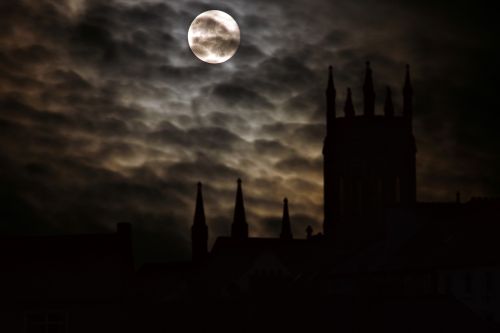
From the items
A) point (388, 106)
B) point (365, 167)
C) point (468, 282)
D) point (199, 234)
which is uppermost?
point (388, 106)

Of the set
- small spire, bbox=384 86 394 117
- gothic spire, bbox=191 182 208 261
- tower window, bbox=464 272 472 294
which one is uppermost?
small spire, bbox=384 86 394 117

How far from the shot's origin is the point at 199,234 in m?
130

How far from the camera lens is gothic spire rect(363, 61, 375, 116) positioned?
125125 millimetres

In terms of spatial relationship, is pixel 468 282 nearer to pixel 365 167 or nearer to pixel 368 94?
pixel 365 167

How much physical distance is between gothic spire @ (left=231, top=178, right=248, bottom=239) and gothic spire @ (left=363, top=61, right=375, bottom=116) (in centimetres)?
1836

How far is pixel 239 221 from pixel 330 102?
17.2 metres

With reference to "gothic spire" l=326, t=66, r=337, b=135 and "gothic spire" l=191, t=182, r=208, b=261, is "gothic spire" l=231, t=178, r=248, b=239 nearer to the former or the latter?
"gothic spire" l=191, t=182, r=208, b=261

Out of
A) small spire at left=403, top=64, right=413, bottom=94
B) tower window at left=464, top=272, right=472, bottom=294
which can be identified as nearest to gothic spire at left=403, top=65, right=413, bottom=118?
small spire at left=403, top=64, right=413, bottom=94

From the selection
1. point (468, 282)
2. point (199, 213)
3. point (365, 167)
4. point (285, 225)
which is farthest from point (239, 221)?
point (468, 282)

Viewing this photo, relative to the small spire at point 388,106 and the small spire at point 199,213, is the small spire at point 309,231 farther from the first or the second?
the small spire at point 388,106

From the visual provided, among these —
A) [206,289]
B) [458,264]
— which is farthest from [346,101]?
[458,264]

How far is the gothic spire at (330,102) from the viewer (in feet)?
413

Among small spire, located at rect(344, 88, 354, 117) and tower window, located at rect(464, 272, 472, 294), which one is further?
small spire, located at rect(344, 88, 354, 117)

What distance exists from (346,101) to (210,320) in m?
76.6
